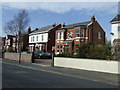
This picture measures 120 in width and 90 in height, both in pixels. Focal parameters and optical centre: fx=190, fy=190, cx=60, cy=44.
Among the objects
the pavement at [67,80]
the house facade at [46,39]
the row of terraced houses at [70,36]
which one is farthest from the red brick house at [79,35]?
the pavement at [67,80]

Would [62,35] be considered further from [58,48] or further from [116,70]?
[116,70]

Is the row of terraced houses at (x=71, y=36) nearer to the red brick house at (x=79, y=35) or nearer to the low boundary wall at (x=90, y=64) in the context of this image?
the red brick house at (x=79, y=35)

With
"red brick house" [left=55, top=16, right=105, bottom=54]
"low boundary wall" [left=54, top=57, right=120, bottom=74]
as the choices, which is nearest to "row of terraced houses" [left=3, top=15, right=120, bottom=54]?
"red brick house" [left=55, top=16, right=105, bottom=54]

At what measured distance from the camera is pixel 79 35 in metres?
40.2

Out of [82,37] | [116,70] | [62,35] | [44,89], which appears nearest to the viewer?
[44,89]

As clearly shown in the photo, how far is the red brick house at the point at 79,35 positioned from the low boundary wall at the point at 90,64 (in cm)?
1738

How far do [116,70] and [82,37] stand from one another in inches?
990

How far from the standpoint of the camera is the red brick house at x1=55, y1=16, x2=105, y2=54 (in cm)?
4006

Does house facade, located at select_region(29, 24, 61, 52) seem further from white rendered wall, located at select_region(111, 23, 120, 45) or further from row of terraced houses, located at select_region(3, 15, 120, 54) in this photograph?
white rendered wall, located at select_region(111, 23, 120, 45)

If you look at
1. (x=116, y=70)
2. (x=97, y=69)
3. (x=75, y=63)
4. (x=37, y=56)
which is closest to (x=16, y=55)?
(x=37, y=56)

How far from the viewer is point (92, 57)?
61.2 ft

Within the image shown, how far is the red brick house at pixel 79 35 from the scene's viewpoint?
40062 millimetres

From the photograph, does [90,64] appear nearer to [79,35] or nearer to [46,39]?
[79,35]

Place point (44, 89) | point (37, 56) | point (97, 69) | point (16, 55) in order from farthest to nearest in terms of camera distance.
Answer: point (37, 56) < point (16, 55) < point (97, 69) < point (44, 89)
